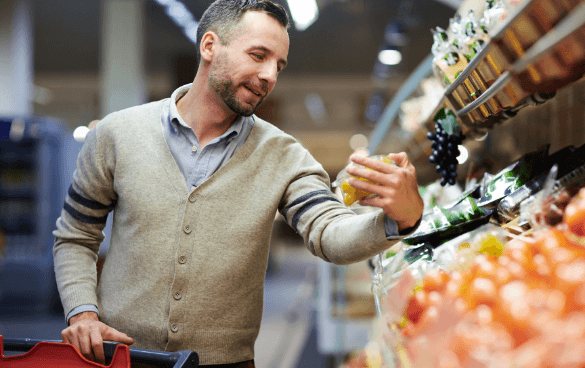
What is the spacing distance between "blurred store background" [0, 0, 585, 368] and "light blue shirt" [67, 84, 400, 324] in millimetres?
802

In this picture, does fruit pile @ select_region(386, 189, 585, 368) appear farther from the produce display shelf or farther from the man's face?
the man's face

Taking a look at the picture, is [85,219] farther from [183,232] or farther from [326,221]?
[326,221]

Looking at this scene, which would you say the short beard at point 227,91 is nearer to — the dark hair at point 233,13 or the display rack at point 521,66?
the dark hair at point 233,13

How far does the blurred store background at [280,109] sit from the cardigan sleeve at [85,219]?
1.18 m

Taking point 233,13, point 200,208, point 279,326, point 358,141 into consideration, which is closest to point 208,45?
point 233,13

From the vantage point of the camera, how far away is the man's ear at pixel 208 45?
1458 mm

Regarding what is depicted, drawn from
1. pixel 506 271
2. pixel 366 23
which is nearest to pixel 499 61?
pixel 506 271

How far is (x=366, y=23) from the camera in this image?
349 inches

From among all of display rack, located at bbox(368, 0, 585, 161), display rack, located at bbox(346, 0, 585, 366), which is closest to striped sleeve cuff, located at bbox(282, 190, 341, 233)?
display rack, located at bbox(346, 0, 585, 366)

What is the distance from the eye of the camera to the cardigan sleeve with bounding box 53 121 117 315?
145cm

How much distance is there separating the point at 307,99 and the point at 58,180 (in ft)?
28.2

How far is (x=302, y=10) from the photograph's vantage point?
3535 mm

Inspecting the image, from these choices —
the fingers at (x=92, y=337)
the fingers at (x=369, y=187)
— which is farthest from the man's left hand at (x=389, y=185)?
the fingers at (x=92, y=337)

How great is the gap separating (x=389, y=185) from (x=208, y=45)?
2.62 ft
